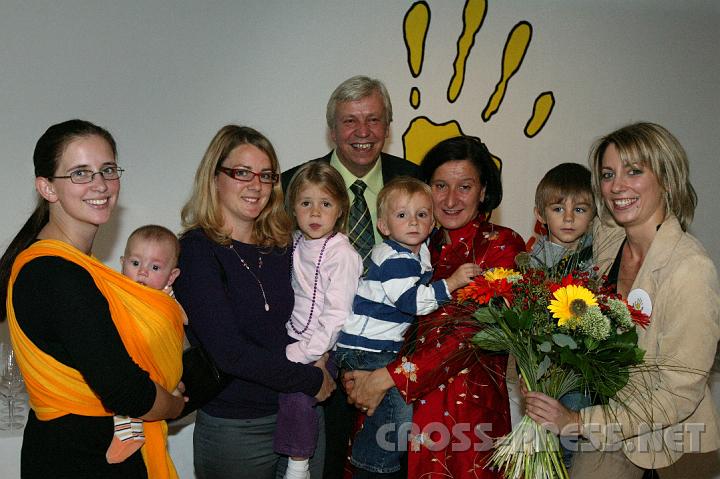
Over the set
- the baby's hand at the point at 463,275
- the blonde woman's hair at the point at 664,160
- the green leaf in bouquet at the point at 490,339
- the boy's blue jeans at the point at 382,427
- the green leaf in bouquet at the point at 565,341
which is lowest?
the boy's blue jeans at the point at 382,427

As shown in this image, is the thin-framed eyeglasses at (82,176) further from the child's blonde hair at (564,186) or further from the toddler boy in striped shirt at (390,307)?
the child's blonde hair at (564,186)

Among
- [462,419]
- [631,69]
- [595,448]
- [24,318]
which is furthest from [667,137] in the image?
[631,69]

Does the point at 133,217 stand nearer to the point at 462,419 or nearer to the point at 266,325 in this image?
the point at 266,325

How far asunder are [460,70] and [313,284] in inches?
99.6

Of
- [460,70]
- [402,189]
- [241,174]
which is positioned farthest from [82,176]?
[460,70]

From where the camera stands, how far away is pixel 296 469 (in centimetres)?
261

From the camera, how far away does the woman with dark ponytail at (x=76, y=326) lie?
1951 millimetres

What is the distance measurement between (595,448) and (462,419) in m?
0.49

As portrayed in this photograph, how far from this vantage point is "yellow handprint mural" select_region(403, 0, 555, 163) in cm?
461

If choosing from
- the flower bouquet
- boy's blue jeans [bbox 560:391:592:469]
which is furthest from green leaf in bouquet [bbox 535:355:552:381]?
boy's blue jeans [bbox 560:391:592:469]

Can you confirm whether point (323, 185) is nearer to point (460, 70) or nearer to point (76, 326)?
point (76, 326)

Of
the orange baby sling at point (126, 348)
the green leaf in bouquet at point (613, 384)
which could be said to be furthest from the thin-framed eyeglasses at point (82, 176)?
the green leaf in bouquet at point (613, 384)

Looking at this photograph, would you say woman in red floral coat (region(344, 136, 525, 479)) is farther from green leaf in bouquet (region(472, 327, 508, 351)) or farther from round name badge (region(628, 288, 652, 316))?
round name badge (region(628, 288, 652, 316))

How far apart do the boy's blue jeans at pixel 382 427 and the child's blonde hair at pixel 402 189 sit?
546 millimetres
